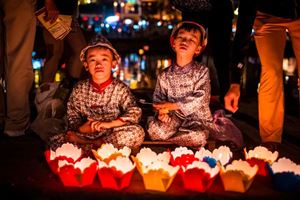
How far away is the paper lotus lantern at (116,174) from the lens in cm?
268

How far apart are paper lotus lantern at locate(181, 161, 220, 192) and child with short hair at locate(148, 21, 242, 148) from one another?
89 centimetres

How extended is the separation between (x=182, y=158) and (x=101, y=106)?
102 cm

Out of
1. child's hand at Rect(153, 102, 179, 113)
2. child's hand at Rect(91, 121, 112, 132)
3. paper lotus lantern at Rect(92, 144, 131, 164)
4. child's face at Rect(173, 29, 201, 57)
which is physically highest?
child's face at Rect(173, 29, 201, 57)

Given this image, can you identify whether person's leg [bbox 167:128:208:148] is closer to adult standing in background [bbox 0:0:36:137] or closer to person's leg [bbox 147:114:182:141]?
person's leg [bbox 147:114:182:141]

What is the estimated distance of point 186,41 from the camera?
3775mm

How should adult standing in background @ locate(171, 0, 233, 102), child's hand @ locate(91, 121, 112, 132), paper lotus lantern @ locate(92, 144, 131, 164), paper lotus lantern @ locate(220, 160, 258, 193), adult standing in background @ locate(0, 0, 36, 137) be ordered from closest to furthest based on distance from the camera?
paper lotus lantern @ locate(220, 160, 258, 193) < paper lotus lantern @ locate(92, 144, 131, 164) < child's hand @ locate(91, 121, 112, 132) < adult standing in background @ locate(0, 0, 36, 137) < adult standing in background @ locate(171, 0, 233, 102)

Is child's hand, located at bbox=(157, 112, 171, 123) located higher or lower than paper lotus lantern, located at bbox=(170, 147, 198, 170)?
higher

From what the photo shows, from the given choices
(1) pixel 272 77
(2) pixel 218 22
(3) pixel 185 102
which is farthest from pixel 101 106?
(2) pixel 218 22

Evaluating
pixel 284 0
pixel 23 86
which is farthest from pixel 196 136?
pixel 23 86

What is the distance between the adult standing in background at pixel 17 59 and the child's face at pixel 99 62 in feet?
2.94

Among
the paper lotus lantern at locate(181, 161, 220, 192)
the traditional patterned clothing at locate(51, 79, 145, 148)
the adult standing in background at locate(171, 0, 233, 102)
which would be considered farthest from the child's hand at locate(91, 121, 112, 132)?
the adult standing in background at locate(171, 0, 233, 102)

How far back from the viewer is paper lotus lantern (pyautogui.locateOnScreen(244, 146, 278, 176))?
9.97 ft

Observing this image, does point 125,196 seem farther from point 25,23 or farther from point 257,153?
point 25,23

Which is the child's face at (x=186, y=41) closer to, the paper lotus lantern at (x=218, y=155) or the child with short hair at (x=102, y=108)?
the child with short hair at (x=102, y=108)
